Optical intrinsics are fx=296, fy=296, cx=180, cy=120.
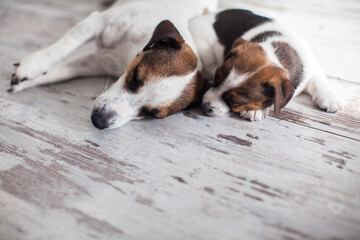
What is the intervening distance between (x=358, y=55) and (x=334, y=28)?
0.64 meters

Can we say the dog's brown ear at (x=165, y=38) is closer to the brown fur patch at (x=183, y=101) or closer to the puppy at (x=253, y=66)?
the brown fur patch at (x=183, y=101)

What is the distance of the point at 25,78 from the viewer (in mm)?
2207

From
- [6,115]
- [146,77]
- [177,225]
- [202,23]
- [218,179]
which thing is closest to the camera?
[177,225]

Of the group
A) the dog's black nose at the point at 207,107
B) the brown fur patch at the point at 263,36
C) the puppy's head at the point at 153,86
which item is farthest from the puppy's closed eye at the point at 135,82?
the brown fur patch at the point at 263,36

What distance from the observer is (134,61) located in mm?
1959

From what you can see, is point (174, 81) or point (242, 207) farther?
point (174, 81)

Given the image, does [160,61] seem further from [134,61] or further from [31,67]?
[31,67]

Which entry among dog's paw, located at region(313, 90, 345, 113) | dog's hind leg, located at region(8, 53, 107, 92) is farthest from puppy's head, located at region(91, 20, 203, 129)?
dog's paw, located at region(313, 90, 345, 113)

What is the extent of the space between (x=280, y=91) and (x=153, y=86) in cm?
79

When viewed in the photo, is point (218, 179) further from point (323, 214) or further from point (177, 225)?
point (323, 214)

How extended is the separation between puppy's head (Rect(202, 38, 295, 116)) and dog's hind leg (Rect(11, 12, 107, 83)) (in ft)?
3.52

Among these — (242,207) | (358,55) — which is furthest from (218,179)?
(358,55)

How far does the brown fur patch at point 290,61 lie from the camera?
2.12 meters

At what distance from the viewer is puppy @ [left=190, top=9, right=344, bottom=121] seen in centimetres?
192
